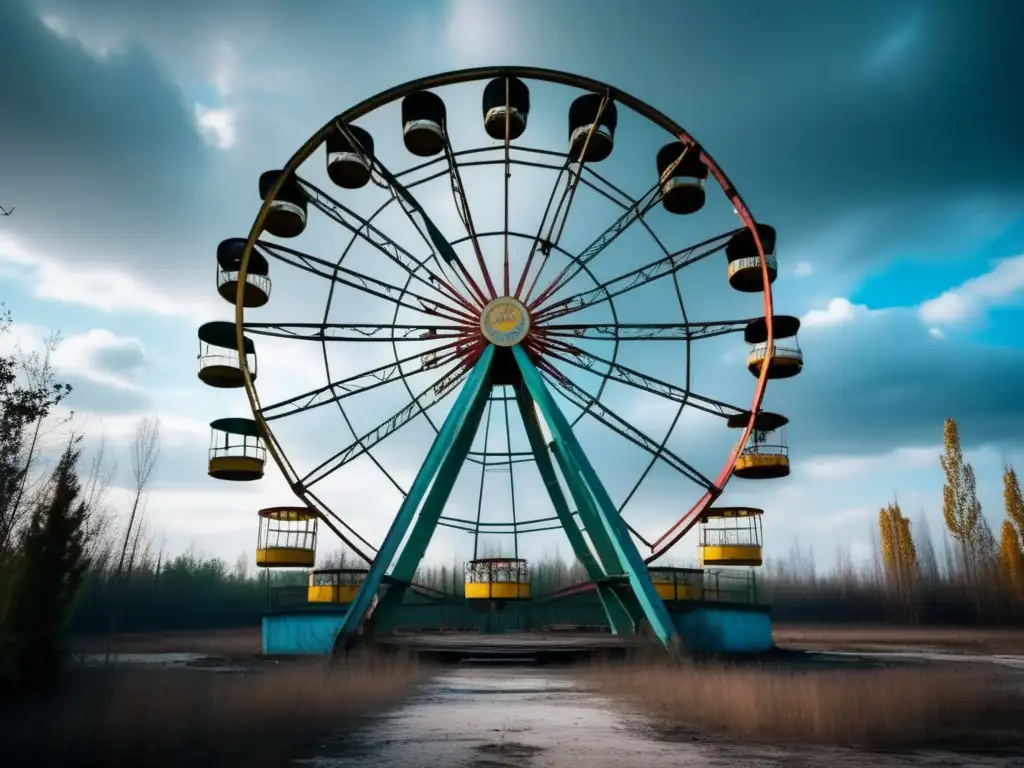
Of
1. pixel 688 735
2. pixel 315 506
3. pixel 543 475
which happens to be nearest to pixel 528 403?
pixel 543 475

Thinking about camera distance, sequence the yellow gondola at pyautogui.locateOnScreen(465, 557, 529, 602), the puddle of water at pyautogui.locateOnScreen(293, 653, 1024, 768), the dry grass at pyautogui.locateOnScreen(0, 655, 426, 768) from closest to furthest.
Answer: the puddle of water at pyautogui.locateOnScreen(293, 653, 1024, 768) < the dry grass at pyautogui.locateOnScreen(0, 655, 426, 768) < the yellow gondola at pyautogui.locateOnScreen(465, 557, 529, 602)

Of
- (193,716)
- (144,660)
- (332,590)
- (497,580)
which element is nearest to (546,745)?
(193,716)

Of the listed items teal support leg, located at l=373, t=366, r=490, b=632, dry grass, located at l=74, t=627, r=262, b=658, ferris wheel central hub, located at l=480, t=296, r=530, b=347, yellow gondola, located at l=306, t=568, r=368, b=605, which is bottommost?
dry grass, located at l=74, t=627, r=262, b=658

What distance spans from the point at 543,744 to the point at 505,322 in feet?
46.5

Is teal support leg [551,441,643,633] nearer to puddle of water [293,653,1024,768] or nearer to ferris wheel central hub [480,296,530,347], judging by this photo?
ferris wheel central hub [480,296,530,347]

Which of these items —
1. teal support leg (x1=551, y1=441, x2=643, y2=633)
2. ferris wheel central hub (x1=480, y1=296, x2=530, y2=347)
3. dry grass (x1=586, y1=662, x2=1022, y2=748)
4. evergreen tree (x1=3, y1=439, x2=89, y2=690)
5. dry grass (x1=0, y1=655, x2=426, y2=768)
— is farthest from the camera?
ferris wheel central hub (x1=480, y1=296, x2=530, y2=347)

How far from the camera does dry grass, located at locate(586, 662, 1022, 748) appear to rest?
847 centimetres

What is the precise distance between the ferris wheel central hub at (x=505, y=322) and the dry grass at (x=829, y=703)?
9.72 meters

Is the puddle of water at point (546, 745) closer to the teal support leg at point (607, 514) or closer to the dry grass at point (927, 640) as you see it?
the teal support leg at point (607, 514)

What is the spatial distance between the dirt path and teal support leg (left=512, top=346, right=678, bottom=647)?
611 cm

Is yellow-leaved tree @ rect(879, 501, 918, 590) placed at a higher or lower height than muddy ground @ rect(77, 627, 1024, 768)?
higher

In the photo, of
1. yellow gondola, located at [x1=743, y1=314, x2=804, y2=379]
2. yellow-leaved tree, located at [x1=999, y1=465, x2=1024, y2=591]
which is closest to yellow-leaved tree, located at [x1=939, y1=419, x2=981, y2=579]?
yellow-leaved tree, located at [x1=999, y1=465, x2=1024, y2=591]

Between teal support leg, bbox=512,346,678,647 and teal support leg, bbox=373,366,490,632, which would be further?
teal support leg, bbox=373,366,490,632

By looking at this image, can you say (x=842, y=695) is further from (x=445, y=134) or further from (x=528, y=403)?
(x=445, y=134)
